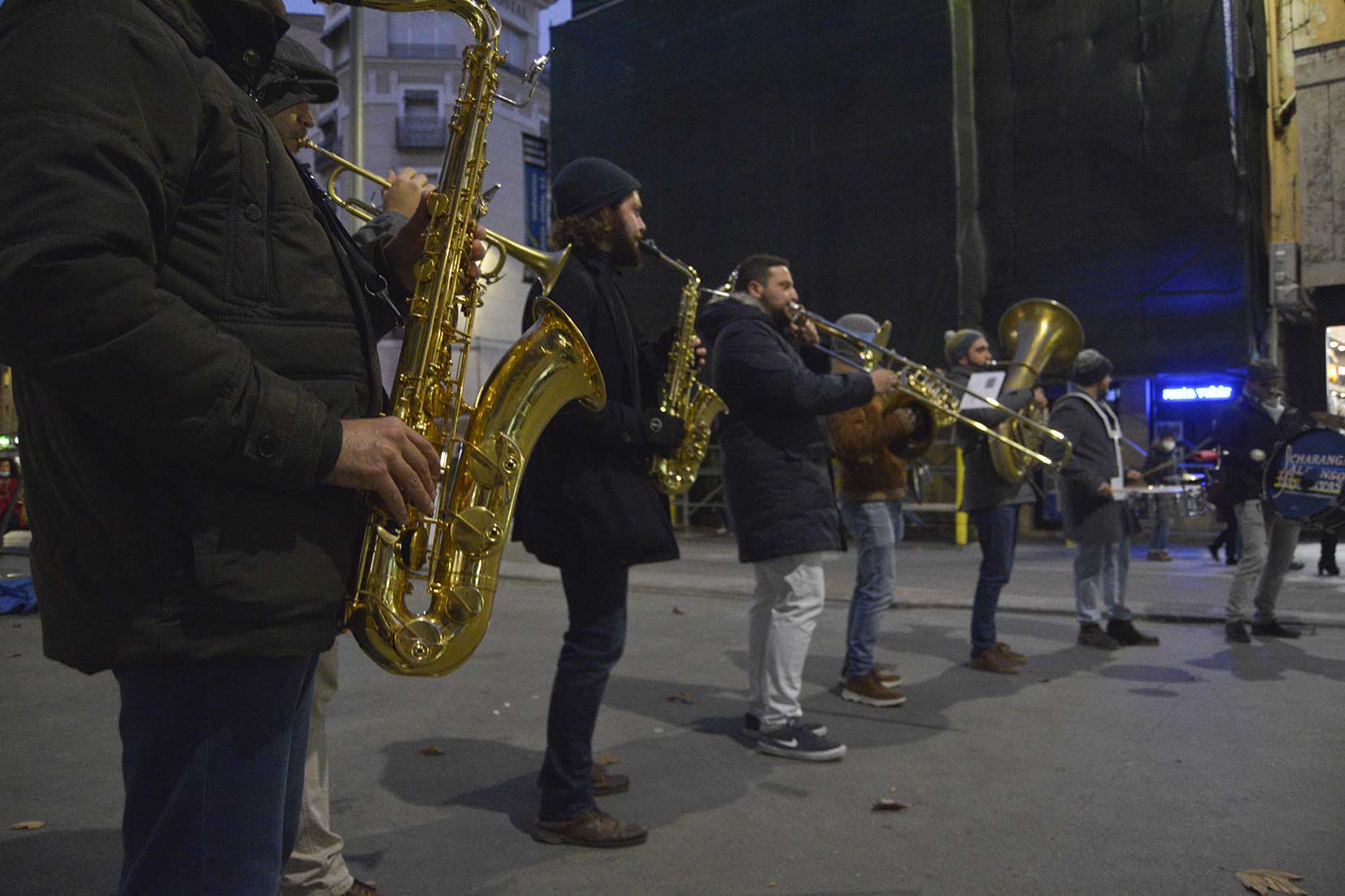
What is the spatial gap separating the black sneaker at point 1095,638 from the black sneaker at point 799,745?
120 inches

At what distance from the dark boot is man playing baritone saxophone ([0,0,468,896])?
6.30 m

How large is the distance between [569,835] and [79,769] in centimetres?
215

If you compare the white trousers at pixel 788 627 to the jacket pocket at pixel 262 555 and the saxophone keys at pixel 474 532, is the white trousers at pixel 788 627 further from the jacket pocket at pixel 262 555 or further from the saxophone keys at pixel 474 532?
the jacket pocket at pixel 262 555

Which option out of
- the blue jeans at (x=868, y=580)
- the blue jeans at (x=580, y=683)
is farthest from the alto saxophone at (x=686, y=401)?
the blue jeans at (x=868, y=580)

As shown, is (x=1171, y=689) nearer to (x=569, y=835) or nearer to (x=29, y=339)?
(x=569, y=835)

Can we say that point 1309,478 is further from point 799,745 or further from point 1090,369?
point 799,745

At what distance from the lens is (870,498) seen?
5801 mm

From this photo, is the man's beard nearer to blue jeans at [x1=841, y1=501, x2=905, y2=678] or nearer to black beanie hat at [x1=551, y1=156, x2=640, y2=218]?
black beanie hat at [x1=551, y1=156, x2=640, y2=218]

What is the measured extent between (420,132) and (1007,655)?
115 ft

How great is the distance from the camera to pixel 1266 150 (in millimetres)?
15469

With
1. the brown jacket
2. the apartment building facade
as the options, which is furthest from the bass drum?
the apartment building facade

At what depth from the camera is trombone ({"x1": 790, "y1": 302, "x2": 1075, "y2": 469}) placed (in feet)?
18.5

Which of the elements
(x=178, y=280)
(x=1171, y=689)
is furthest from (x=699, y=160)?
(x=178, y=280)

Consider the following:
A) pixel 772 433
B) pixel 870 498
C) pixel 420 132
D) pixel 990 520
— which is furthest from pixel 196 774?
pixel 420 132
